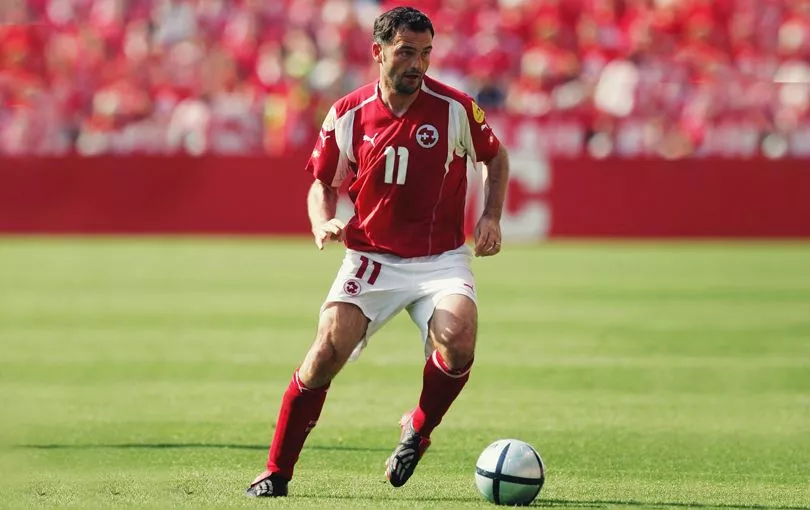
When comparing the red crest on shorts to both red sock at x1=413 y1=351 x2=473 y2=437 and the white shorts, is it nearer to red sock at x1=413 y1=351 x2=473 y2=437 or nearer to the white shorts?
the white shorts

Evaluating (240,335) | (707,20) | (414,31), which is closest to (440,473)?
(414,31)

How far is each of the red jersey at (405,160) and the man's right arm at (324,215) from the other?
2.1 inches

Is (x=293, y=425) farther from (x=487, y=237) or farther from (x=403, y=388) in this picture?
(x=403, y=388)

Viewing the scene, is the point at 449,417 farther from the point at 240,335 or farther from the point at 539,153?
the point at 539,153

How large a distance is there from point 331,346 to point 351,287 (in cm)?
32

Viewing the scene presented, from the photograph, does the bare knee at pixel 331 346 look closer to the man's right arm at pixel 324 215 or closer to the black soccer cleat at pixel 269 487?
the man's right arm at pixel 324 215

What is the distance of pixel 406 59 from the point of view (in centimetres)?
693

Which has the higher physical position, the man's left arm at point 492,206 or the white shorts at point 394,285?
the man's left arm at point 492,206

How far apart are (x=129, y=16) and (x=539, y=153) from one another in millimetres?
9495

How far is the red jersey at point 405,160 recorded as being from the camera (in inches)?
281

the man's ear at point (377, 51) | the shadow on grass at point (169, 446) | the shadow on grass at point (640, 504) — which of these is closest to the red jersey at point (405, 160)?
the man's ear at point (377, 51)

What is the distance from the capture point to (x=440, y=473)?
7613mm

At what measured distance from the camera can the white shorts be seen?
23.3ft

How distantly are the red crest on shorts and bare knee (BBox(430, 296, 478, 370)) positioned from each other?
1.27 ft
